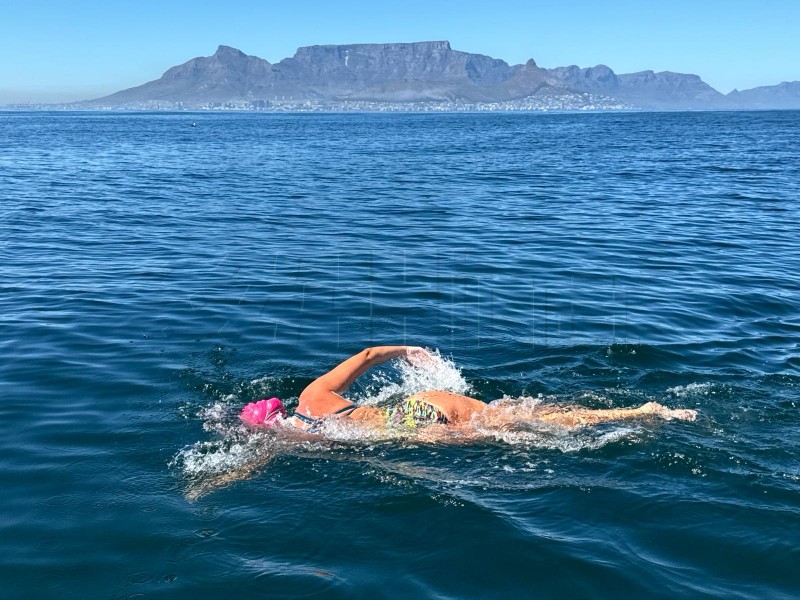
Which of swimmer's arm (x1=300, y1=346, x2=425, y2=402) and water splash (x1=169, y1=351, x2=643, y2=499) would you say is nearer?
water splash (x1=169, y1=351, x2=643, y2=499)

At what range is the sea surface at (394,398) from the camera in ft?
20.8

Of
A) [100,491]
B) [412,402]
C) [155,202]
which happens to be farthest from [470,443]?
[155,202]

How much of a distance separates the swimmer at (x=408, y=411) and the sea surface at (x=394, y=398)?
0.71ft

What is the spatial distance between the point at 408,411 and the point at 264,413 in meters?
1.74

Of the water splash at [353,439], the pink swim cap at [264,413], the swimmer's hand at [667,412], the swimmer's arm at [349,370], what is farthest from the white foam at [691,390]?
the pink swim cap at [264,413]

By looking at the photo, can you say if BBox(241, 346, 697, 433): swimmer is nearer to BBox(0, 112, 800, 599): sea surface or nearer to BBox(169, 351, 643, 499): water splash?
BBox(169, 351, 643, 499): water splash

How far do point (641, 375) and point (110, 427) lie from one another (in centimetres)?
754

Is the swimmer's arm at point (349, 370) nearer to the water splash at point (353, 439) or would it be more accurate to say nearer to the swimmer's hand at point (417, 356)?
the swimmer's hand at point (417, 356)

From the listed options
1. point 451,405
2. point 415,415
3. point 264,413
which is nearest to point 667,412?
point 451,405

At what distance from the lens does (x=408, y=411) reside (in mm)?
8633

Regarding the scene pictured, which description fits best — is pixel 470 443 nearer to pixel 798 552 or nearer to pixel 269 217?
pixel 798 552

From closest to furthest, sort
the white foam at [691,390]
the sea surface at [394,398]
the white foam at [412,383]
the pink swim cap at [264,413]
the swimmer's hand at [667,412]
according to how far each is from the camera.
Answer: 1. the sea surface at [394,398]
2. the pink swim cap at [264,413]
3. the swimmer's hand at [667,412]
4. the white foam at [691,390]
5. the white foam at [412,383]

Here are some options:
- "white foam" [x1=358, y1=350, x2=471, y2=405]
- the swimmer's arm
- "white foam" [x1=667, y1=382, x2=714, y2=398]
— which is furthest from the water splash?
"white foam" [x1=667, y1=382, x2=714, y2=398]

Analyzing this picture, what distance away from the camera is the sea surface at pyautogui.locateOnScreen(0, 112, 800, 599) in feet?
20.8
